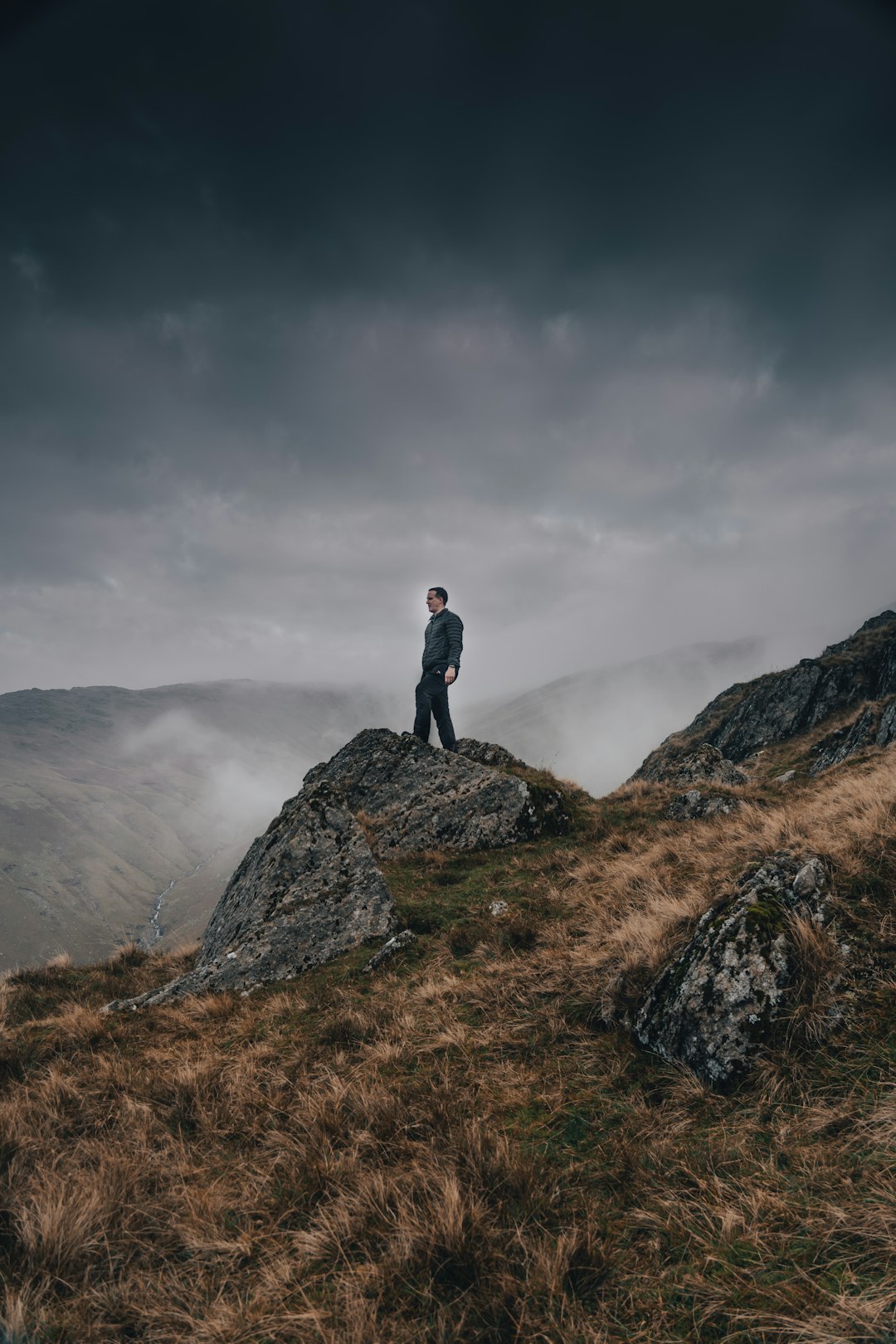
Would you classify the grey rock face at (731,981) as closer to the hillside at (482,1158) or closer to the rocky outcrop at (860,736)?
the hillside at (482,1158)

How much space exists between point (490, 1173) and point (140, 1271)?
197 centimetres

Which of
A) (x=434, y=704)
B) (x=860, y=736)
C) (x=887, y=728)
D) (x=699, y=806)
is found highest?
(x=434, y=704)

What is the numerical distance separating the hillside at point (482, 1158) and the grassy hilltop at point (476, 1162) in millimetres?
17

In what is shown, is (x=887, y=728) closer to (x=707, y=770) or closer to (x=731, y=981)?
(x=707, y=770)

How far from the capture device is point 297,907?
859 cm

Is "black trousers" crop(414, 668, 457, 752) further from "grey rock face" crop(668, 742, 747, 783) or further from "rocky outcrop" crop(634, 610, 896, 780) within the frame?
"rocky outcrop" crop(634, 610, 896, 780)

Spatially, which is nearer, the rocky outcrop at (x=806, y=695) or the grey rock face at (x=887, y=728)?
the grey rock face at (x=887, y=728)

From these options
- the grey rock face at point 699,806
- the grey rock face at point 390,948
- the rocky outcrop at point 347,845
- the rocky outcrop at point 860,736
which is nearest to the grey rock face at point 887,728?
the rocky outcrop at point 860,736

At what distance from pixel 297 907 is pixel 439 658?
763 centimetres

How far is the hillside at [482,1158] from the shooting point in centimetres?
246

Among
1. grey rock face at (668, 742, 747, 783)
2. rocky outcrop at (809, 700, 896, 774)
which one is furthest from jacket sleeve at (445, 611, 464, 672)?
rocky outcrop at (809, 700, 896, 774)

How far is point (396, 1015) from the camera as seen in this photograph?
5578mm

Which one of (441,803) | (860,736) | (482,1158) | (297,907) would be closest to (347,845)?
(297,907)

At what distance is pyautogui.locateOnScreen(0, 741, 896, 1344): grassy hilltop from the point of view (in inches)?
96.7
